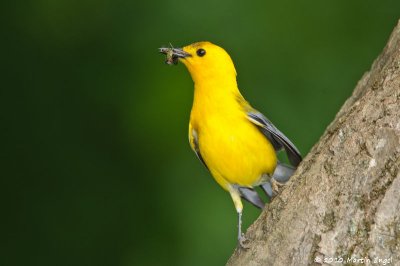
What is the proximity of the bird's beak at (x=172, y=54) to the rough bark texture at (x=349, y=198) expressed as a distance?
1.47 m

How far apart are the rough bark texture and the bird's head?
134cm

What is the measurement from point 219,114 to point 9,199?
7.34 ft

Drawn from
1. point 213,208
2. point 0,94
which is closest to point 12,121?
point 0,94

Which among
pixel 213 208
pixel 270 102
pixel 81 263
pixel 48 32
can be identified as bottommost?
pixel 81 263

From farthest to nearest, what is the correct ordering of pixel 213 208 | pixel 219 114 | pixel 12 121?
pixel 12 121 < pixel 213 208 < pixel 219 114

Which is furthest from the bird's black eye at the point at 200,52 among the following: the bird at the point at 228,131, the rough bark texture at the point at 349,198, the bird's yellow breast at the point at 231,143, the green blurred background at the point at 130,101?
the rough bark texture at the point at 349,198

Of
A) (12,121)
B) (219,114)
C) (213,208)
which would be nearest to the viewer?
(219,114)

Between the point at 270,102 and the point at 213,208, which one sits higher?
the point at 270,102

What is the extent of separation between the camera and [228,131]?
4699 mm

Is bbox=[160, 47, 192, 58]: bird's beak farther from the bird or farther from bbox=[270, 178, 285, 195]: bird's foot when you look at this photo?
bbox=[270, 178, 285, 195]: bird's foot

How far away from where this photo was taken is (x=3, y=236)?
20.2 feet

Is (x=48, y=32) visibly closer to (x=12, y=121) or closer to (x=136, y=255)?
(x=12, y=121)

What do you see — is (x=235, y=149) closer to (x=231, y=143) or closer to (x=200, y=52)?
(x=231, y=143)

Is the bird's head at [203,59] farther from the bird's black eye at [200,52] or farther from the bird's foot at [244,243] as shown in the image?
the bird's foot at [244,243]
